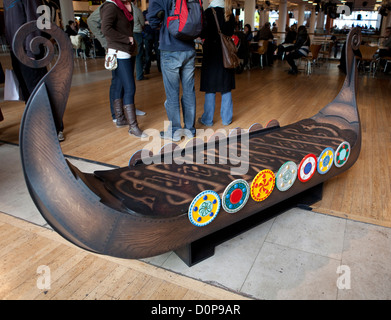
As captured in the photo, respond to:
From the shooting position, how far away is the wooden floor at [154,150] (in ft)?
4.92

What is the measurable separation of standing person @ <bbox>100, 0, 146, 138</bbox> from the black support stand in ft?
6.13

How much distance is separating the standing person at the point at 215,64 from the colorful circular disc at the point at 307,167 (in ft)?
6.52

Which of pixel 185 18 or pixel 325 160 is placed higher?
pixel 185 18

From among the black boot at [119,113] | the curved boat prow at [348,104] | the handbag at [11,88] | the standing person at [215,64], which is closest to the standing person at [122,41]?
the black boot at [119,113]

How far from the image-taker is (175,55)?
3.07 metres

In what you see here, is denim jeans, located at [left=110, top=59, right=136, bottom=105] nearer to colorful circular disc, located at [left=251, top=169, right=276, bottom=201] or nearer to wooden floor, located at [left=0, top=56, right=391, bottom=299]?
wooden floor, located at [left=0, top=56, right=391, bottom=299]

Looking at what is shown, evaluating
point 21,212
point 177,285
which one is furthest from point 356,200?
point 21,212

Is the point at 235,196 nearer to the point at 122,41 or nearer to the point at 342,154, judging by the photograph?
the point at 342,154

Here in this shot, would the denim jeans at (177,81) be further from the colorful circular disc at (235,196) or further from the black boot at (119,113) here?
the colorful circular disc at (235,196)

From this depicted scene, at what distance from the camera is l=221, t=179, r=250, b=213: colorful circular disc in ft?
4.87

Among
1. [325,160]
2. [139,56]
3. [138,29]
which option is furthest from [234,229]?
[139,56]

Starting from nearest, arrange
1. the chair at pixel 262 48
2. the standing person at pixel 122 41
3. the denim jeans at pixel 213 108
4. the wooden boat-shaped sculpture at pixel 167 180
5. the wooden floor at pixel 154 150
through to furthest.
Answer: the wooden boat-shaped sculpture at pixel 167 180 → the wooden floor at pixel 154 150 → the standing person at pixel 122 41 → the denim jeans at pixel 213 108 → the chair at pixel 262 48

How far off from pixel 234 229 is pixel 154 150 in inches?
56.9

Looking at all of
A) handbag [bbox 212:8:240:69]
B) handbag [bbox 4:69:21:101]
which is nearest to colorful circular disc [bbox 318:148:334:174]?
handbag [bbox 212:8:240:69]
